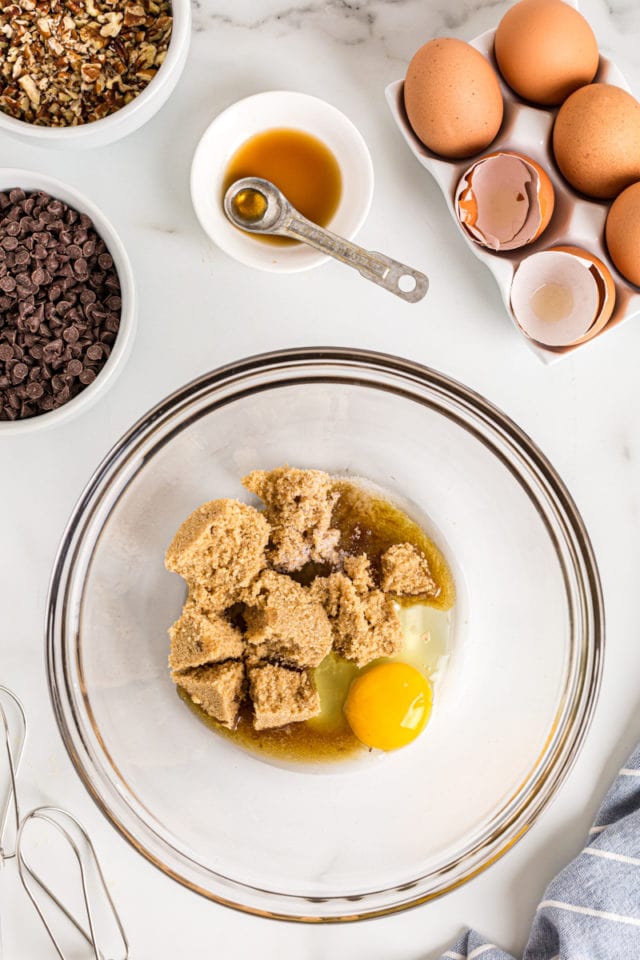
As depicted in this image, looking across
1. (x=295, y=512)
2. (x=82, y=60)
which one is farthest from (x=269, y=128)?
(x=295, y=512)

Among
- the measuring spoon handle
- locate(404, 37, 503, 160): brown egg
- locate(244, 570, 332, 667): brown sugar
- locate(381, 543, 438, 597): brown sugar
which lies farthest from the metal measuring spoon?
locate(244, 570, 332, 667): brown sugar

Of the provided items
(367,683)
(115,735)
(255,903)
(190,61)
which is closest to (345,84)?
(190,61)

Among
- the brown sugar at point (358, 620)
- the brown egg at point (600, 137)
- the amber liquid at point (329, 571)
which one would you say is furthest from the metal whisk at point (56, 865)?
the brown egg at point (600, 137)

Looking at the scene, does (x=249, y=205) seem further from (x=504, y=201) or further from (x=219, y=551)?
(x=219, y=551)

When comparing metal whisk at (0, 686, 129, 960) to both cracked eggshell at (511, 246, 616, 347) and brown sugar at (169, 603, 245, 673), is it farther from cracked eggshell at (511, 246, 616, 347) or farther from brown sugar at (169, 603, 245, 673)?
cracked eggshell at (511, 246, 616, 347)

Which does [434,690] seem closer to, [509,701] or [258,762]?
[509,701]

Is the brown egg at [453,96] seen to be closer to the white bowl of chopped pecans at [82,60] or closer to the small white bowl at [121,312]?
the white bowl of chopped pecans at [82,60]

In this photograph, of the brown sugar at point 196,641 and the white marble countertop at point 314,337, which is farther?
the white marble countertop at point 314,337
